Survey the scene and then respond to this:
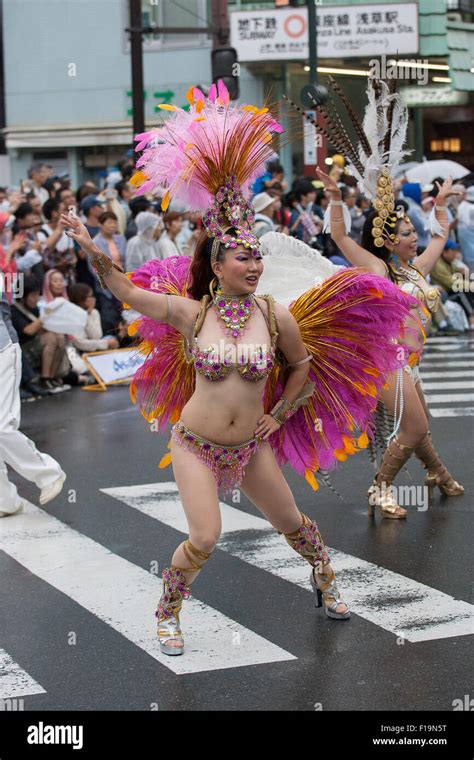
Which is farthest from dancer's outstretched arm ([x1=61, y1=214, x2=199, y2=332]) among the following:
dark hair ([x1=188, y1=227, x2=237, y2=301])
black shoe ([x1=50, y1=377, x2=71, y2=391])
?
black shoe ([x1=50, y1=377, x2=71, y2=391])

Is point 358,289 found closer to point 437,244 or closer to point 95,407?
point 437,244

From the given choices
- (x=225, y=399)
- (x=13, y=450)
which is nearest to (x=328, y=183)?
(x=225, y=399)

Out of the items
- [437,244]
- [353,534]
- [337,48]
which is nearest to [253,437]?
[353,534]

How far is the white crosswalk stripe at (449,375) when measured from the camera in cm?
1160

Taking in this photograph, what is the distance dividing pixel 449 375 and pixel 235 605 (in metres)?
8.26

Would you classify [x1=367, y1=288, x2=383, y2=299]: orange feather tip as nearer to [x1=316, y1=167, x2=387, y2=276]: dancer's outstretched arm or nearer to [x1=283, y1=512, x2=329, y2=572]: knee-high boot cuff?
[x1=283, y1=512, x2=329, y2=572]: knee-high boot cuff

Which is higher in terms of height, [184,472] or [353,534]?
[184,472]

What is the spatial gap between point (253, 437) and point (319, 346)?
573 mm

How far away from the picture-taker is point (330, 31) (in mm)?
25625

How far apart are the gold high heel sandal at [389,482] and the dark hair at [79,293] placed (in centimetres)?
705

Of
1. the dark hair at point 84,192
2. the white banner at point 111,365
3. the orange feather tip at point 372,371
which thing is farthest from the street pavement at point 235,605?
the dark hair at point 84,192

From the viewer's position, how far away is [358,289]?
18.5 ft

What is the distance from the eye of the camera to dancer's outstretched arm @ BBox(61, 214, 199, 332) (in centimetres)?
496

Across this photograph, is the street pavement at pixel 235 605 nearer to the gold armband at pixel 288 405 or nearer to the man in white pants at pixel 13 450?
the man in white pants at pixel 13 450
